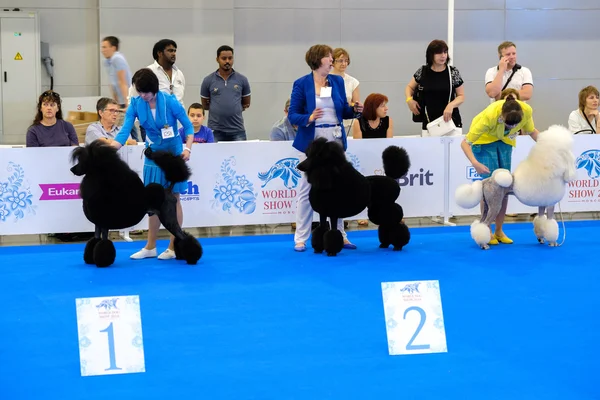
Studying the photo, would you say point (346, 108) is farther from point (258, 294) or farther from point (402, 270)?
point (258, 294)

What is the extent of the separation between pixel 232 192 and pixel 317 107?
126 cm

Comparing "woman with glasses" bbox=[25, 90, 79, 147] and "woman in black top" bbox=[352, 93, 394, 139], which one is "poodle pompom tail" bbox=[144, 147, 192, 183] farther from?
"woman in black top" bbox=[352, 93, 394, 139]

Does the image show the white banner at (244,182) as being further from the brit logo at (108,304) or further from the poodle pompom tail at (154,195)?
the brit logo at (108,304)

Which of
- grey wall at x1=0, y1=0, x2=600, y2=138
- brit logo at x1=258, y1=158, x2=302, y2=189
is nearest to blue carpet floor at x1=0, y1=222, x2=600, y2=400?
brit logo at x1=258, y1=158, x2=302, y2=189

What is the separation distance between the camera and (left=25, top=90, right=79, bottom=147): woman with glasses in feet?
21.5

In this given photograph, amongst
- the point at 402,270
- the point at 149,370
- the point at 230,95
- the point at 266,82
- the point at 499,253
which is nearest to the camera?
the point at 149,370

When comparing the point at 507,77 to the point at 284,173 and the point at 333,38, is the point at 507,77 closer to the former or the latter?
the point at 284,173

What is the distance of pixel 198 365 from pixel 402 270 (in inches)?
83.9

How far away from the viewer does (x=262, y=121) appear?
37.2 feet

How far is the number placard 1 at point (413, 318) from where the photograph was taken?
3.30 meters

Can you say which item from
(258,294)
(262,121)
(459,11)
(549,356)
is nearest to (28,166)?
(258,294)

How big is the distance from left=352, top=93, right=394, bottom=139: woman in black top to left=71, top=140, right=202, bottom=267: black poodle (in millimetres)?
2287

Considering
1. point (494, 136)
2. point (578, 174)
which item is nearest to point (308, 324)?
point (494, 136)

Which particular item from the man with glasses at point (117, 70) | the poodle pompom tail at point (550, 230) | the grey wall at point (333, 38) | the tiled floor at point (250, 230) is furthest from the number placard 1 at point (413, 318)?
the grey wall at point (333, 38)
